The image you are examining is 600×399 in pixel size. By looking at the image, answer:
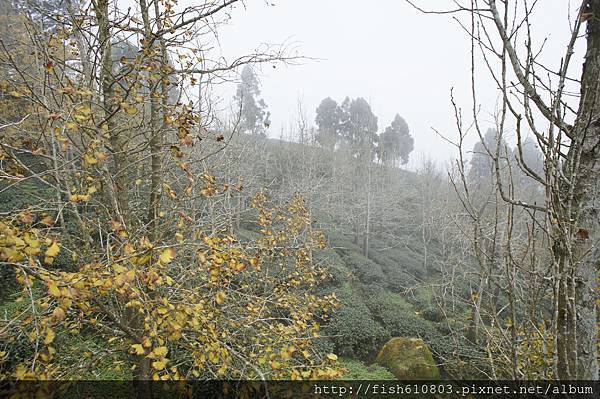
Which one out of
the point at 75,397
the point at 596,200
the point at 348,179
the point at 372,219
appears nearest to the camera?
the point at 596,200

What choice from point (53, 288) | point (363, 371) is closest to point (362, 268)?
point (363, 371)

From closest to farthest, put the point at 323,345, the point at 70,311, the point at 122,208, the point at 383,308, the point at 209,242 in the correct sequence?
Answer: 1. the point at 209,242
2. the point at 70,311
3. the point at 122,208
4. the point at 323,345
5. the point at 383,308

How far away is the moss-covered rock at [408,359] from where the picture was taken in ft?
26.1

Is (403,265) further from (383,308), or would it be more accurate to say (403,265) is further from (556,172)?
(556,172)

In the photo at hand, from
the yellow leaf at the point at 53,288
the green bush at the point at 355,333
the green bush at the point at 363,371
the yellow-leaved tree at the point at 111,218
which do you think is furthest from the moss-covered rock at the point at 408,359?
the yellow leaf at the point at 53,288

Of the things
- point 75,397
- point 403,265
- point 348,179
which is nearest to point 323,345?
point 75,397

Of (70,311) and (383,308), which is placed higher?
(70,311)

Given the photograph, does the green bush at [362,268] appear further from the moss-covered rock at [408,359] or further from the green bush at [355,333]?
the moss-covered rock at [408,359]

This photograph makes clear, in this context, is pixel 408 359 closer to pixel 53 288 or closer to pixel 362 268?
pixel 362 268

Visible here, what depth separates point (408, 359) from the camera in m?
8.21

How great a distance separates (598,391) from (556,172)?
0.95 m

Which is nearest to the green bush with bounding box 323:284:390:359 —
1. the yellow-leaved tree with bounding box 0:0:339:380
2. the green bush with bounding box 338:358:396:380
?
the green bush with bounding box 338:358:396:380

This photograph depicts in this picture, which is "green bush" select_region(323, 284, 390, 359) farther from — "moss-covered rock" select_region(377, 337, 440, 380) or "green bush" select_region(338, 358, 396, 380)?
"moss-covered rock" select_region(377, 337, 440, 380)

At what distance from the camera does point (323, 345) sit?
8.32 metres
